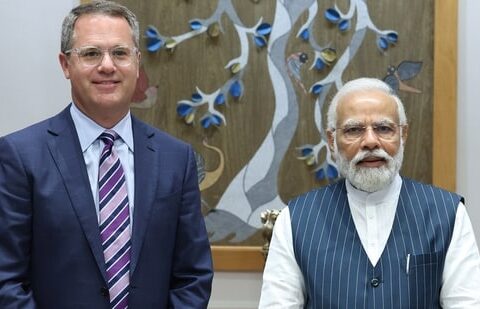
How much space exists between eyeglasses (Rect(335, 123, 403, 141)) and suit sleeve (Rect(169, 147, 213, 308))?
49 centimetres

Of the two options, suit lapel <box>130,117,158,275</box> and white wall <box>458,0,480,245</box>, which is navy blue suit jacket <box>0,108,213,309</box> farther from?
white wall <box>458,0,480,245</box>

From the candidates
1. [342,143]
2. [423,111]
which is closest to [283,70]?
[423,111]

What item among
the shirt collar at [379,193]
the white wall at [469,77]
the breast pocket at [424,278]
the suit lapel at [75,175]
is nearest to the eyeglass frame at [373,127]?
the shirt collar at [379,193]

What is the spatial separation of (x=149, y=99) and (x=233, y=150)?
0.39 meters

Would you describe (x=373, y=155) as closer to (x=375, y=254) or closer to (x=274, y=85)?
(x=375, y=254)

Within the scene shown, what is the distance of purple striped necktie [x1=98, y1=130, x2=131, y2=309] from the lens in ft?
6.26

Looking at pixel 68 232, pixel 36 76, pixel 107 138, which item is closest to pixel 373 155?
pixel 107 138

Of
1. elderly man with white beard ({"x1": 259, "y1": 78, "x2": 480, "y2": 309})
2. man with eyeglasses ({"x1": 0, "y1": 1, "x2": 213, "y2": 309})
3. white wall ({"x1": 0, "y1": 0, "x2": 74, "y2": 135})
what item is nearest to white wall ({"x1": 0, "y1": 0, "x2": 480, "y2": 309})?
white wall ({"x1": 0, "y1": 0, "x2": 74, "y2": 135})

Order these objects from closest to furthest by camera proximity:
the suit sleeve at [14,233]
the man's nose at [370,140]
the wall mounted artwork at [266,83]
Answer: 1. the suit sleeve at [14,233]
2. the man's nose at [370,140]
3. the wall mounted artwork at [266,83]

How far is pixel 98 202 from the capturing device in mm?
1937

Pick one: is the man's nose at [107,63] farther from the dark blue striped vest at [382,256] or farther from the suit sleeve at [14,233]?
the dark blue striped vest at [382,256]

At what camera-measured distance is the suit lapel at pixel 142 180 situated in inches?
75.9

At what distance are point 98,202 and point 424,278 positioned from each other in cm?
91

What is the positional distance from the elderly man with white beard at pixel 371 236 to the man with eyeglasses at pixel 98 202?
29cm
